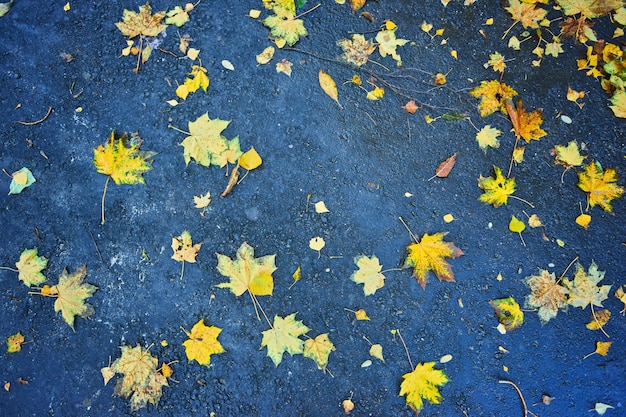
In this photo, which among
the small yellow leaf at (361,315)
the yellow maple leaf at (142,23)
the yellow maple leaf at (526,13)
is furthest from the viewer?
the yellow maple leaf at (526,13)

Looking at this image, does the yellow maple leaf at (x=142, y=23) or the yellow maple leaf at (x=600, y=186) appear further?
the yellow maple leaf at (x=142, y=23)

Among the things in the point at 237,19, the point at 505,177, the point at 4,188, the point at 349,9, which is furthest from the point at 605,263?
the point at 4,188

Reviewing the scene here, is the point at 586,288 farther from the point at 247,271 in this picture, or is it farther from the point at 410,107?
the point at 247,271

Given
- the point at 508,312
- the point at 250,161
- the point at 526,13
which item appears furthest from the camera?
the point at 526,13

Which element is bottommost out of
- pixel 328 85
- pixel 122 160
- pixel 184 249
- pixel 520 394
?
pixel 520 394

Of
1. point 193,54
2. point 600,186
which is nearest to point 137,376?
point 193,54

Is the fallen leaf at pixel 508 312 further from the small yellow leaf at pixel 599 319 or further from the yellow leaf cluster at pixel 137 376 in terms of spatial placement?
the yellow leaf cluster at pixel 137 376

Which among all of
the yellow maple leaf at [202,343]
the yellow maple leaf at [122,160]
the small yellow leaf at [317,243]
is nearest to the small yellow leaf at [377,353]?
the small yellow leaf at [317,243]

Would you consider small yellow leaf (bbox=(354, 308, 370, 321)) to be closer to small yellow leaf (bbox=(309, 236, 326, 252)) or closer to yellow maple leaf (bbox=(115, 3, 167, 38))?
small yellow leaf (bbox=(309, 236, 326, 252))
